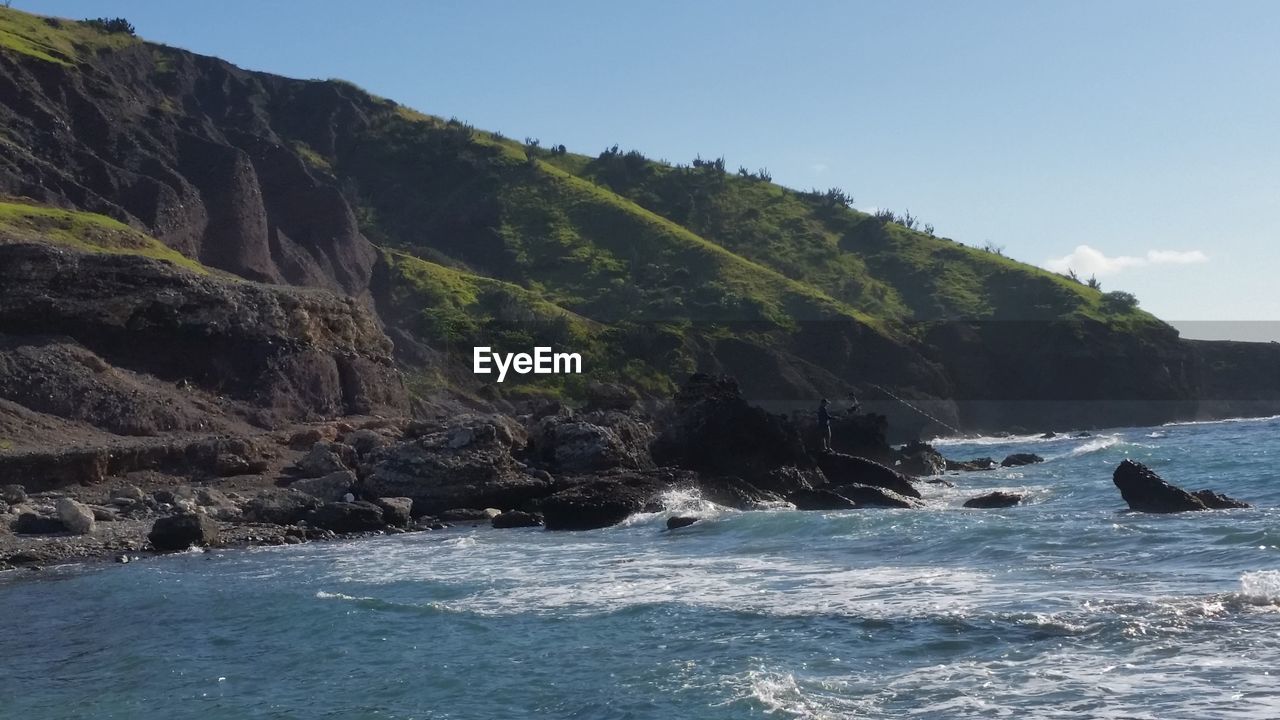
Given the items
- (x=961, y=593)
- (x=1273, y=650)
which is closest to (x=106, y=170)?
(x=961, y=593)

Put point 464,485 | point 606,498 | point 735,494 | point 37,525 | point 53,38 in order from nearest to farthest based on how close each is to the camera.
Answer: point 37,525 → point 606,498 → point 735,494 → point 464,485 → point 53,38

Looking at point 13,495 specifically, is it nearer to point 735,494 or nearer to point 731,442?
point 735,494

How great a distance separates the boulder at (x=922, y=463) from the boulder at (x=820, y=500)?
14.2 metres

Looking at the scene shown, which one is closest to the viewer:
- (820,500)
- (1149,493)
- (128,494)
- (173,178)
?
(1149,493)

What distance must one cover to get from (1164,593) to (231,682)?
11.1 meters

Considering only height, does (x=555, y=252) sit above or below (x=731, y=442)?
above

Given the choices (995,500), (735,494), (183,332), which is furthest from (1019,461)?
(183,332)

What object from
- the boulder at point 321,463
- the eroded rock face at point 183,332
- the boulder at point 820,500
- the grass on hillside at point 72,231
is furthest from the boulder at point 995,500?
the grass on hillside at point 72,231

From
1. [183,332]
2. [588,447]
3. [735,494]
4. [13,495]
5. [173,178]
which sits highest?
[173,178]

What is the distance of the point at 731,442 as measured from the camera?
101 ft

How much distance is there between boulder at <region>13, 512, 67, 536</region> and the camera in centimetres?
2341

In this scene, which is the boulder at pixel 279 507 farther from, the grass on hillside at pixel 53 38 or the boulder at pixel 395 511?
the grass on hillside at pixel 53 38

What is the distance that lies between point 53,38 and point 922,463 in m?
78.8

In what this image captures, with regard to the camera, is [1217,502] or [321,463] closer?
[1217,502]
